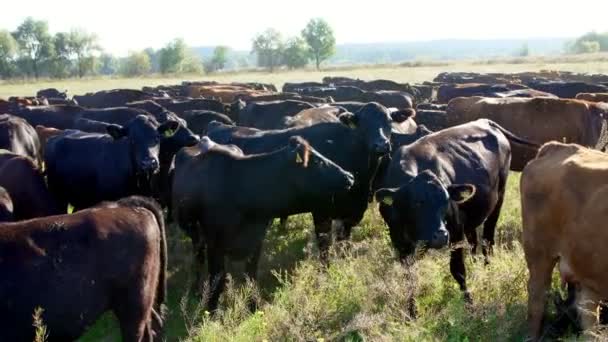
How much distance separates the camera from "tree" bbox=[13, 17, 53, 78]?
279ft

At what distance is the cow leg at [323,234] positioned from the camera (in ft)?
23.9

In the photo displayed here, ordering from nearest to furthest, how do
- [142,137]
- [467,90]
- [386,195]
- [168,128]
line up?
[386,195] → [142,137] → [168,128] → [467,90]

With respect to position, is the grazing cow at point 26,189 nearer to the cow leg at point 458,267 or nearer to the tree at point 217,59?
the cow leg at point 458,267

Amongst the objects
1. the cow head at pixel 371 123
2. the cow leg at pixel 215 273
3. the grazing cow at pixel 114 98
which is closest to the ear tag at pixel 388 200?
the cow leg at pixel 215 273

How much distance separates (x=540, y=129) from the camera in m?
11.7

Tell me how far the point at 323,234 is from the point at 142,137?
2.66 meters

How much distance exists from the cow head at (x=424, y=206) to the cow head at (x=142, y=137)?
3.29 m

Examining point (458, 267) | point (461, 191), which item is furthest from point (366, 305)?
point (461, 191)

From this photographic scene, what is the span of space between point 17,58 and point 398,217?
292ft

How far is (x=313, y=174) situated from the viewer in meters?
6.67

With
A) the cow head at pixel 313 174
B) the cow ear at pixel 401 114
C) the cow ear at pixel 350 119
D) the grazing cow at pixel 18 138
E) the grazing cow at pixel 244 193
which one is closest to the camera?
the grazing cow at pixel 244 193

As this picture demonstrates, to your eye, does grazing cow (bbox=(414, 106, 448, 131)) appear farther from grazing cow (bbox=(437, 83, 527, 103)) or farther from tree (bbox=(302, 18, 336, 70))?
tree (bbox=(302, 18, 336, 70))

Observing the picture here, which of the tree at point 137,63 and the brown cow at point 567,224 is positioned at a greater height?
the tree at point 137,63

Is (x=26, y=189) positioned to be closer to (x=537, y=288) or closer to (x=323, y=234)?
(x=323, y=234)
